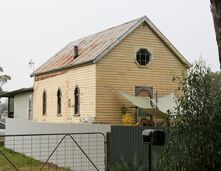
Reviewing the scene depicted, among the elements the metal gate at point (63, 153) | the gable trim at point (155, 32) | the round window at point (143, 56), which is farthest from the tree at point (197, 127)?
the round window at point (143, 56)

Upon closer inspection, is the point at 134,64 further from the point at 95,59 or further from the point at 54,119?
the point at 54,119

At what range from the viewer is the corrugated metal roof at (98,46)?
22.9 meters

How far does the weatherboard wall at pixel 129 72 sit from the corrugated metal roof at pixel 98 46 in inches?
10.7

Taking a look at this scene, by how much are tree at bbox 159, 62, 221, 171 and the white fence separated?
403 cm

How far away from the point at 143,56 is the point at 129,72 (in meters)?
1.30

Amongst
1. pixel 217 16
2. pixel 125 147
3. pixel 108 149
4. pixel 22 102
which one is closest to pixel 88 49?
pixel 22 102

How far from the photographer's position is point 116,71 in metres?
23.1

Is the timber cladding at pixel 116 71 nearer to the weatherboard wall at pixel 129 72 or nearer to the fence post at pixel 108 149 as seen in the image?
the weatherboard wall at pixel 129 72

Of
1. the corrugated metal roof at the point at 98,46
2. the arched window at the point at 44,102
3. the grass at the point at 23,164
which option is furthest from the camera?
the arched window at the point at 44,102

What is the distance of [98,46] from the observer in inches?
952

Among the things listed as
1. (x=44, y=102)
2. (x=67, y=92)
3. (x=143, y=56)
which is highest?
(x=143, y=56)

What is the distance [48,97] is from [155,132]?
68.1 ft

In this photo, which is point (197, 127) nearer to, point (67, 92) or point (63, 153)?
point (63, 153)

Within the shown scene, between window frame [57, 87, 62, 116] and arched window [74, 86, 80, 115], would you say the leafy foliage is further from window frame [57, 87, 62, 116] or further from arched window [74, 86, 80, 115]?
window frame [57, 87, 62, 116]
